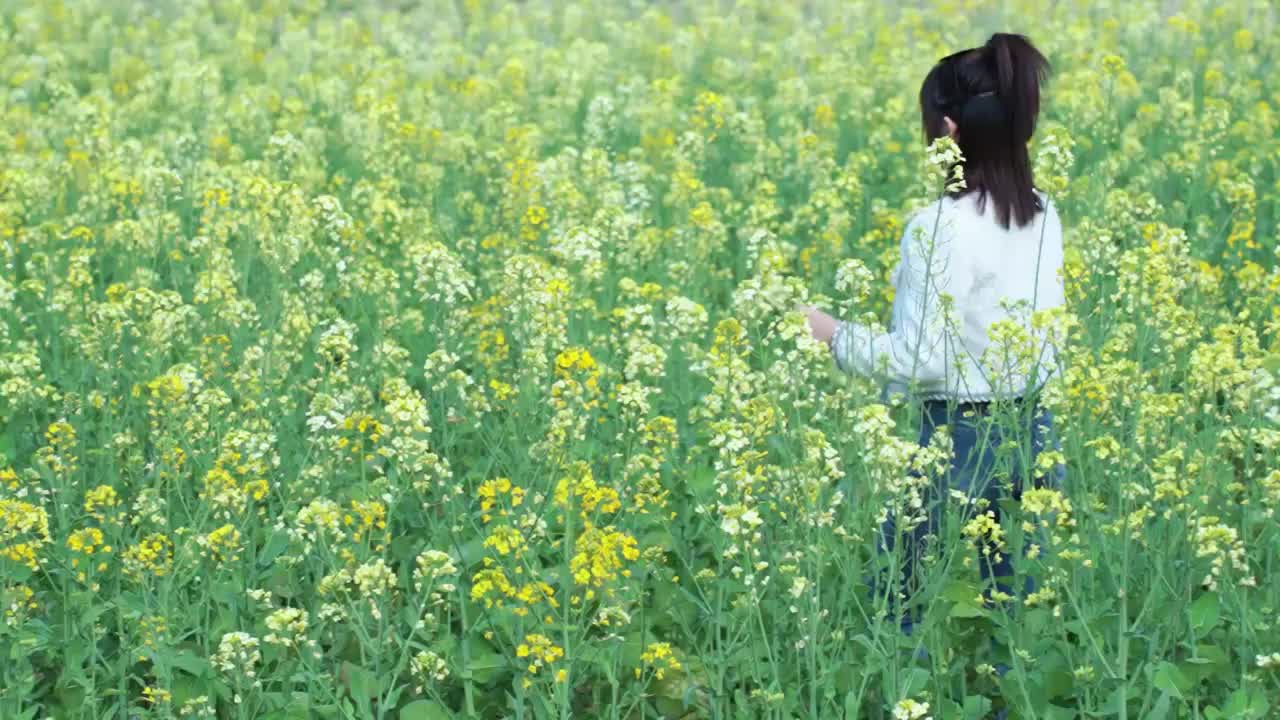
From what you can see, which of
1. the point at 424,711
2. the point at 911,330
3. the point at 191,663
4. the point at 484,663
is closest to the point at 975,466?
the point at 911,330

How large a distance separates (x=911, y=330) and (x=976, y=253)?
0.87 feet

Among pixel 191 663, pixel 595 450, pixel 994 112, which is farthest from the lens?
pixel 595 450

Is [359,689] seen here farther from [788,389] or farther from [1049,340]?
[1049,340]

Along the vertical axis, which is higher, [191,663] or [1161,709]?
[1161,709]

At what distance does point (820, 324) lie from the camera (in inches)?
184

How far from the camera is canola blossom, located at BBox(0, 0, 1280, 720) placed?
407 centimetres

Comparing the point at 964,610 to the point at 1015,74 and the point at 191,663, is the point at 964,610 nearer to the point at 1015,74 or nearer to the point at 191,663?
the point at 1015,74

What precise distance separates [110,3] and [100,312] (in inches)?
377

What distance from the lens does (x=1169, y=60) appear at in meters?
10.4

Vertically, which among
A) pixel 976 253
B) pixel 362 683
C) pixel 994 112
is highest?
pixel 994 112

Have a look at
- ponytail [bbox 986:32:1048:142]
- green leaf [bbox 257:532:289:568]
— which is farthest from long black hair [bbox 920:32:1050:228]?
green leaf [bbox 257:532:289:568]

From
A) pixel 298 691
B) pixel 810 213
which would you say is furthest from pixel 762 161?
pixel 298 691

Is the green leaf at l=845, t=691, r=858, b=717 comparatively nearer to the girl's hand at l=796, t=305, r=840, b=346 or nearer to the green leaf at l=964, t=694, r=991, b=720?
the green leaf at l=964, t=694, r=991, b=720

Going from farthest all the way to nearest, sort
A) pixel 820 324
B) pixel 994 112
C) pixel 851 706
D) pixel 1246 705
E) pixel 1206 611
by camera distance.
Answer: pixel 820 324, pixel 994 112, pixel 1206 611, pixel 851 706, pixel 1246 705
